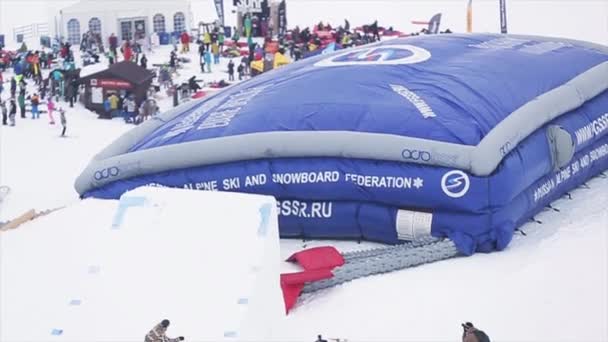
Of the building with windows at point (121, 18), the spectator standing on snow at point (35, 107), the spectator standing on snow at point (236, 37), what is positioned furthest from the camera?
the building with windows at point (121, 18)

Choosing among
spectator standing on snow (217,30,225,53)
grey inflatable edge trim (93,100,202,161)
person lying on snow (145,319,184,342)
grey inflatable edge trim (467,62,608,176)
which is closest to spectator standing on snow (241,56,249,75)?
spectator standing on snow (217,30,225,53)

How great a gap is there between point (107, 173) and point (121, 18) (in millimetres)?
16802

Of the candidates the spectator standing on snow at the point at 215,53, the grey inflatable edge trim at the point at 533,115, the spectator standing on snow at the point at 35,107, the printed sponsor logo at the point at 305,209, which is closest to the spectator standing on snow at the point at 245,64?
the spectator standing on snow at the point at 215,53

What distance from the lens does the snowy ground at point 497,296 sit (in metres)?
5.99

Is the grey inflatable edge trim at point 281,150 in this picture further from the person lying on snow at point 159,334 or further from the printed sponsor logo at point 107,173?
the person lying on snow at point 159,334

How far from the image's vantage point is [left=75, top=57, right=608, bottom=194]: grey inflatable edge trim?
7742 millimetres

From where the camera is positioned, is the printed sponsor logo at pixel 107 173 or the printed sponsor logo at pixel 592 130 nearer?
the printed sponsor logo at pixel 107 173

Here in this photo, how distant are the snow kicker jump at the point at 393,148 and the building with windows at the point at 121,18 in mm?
15934

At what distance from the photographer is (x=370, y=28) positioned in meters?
23.9

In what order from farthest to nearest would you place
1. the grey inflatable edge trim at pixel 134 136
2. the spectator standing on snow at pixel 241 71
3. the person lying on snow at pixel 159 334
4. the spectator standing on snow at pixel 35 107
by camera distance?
the spectator standing on snow at pixel 241 71, the spectator standing on snow at pixel 35 107, the grey inflatable edge trim at pixel 134 136, the person lying on snow at pixel 159 334

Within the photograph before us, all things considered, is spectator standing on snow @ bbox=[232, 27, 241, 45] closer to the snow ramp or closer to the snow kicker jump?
the snow kicker jump

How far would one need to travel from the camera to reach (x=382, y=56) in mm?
10188

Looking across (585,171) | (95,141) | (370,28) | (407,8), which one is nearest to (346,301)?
(585,171)

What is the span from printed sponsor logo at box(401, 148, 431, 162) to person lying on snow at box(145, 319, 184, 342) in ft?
13.6
